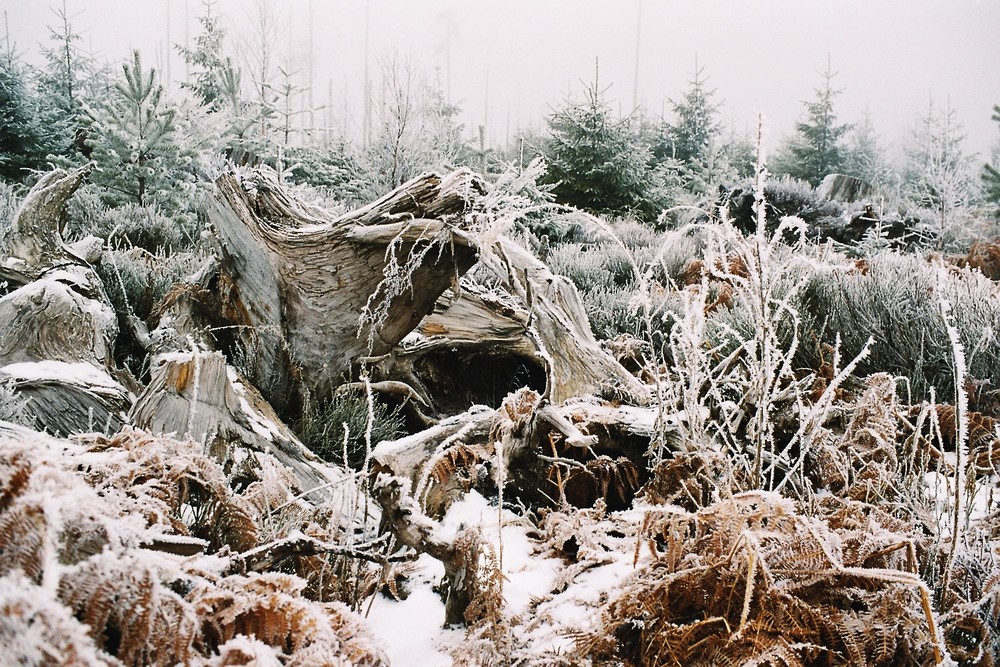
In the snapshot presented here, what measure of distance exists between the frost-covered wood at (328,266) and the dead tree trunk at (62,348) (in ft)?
2.28

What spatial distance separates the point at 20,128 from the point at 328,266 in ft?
38.8

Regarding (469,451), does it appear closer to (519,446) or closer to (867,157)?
(519,446)

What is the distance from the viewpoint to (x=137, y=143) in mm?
8844

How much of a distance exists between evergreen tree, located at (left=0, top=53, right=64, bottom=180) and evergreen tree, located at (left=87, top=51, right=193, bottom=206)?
3.41m

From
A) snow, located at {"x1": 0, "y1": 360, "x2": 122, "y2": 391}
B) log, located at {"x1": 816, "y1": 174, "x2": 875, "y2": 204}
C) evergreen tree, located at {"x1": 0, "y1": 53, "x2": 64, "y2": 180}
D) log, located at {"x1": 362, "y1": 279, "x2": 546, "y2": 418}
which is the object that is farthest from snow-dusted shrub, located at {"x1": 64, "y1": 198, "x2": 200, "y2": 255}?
log, located at {"x1": 816, "y1": 174, "x2": 875, "y2": 204}

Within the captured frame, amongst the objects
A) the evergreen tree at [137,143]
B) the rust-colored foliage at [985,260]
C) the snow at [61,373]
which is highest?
the evergreen tree at [137,143]

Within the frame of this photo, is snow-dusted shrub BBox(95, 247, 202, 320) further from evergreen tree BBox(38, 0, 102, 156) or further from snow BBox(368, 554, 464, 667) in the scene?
evergreen tree BBox(38, 0, 102, 156)

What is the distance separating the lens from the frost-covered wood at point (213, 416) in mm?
2289

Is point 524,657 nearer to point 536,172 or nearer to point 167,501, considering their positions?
point 167,501

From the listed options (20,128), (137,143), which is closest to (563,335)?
(137,143)

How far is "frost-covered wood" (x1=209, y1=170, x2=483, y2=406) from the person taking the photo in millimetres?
3010

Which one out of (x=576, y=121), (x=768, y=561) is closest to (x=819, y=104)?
(x=576, y=121)

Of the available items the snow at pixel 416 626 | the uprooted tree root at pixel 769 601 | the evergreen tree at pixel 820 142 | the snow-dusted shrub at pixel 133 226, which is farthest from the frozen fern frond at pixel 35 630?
the evergreen tree at pixel 820 142

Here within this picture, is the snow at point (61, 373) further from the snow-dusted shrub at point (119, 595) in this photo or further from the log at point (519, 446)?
the snow-dusted shrub at point (119, 595)
